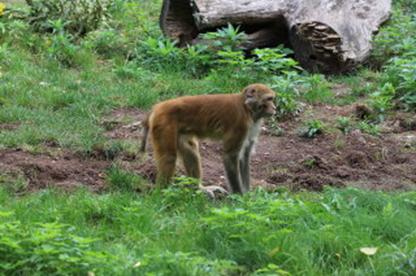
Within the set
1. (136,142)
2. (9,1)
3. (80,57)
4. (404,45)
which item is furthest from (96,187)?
(9,1)

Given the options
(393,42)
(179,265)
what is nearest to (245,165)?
(179,265)

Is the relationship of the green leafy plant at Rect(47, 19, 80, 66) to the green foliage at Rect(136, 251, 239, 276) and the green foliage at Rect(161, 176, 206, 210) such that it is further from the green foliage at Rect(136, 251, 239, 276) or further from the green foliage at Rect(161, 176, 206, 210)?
the green foliage at Rect(136, 251, 239, 276)

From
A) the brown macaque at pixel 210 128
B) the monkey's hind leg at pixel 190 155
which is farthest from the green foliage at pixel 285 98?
the monkey's hind leg at pixel 190 155

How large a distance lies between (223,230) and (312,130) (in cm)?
512

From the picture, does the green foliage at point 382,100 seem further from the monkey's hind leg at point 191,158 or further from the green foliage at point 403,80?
the monkey's hind leg at point 191,158

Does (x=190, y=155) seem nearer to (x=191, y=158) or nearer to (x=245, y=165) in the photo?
(x=191, y=158)

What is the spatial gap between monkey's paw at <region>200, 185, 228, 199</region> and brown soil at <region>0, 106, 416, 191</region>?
24.5 inches

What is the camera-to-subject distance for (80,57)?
13766mm

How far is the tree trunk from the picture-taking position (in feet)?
43.3

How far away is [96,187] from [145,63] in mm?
5287

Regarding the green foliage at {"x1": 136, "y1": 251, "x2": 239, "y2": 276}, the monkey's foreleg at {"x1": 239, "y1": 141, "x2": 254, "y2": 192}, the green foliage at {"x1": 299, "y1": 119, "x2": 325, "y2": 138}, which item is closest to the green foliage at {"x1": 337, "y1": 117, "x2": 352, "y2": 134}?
the green foliage at {"x1": 299, "y1": 119, "x2": 325, "y2": 138}

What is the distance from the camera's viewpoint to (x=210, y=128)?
30.1ft

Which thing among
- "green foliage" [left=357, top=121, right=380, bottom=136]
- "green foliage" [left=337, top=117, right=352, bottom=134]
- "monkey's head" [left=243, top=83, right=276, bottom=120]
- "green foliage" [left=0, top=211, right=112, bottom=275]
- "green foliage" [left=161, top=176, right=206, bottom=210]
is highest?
"green foliage" [left=0, top=211, right=112, bottom=275]

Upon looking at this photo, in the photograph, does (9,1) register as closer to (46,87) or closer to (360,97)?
(46,87)
